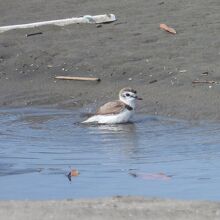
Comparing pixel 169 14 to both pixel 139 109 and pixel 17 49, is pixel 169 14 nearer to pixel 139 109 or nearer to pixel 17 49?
pixel 17 49

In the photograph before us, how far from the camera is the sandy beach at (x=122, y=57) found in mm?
14891

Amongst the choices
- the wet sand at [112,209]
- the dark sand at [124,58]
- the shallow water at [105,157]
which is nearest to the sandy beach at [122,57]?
the dark sand at [124,58]

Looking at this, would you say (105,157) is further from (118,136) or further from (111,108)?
(111,108)

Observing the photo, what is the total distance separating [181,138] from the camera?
489 inches

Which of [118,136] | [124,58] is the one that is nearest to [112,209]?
[118,136]

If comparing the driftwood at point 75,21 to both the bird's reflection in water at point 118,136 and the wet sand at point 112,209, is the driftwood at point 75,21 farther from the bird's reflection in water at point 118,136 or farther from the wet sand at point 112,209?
the wet sand at point 112,209

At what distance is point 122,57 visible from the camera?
16.7 m

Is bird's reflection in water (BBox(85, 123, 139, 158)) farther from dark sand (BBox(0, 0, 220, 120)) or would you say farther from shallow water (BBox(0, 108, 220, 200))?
dark sand (BBox(0, 0, 220, 120))

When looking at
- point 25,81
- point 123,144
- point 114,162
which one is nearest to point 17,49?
point 25,81

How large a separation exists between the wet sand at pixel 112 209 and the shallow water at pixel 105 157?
0.99 m

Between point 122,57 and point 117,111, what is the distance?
9.97ft

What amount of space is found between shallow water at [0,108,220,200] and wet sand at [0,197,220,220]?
0.99 meters

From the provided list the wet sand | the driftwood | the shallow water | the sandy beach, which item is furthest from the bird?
the wet sand

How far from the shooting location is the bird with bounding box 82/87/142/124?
13.7 metres
